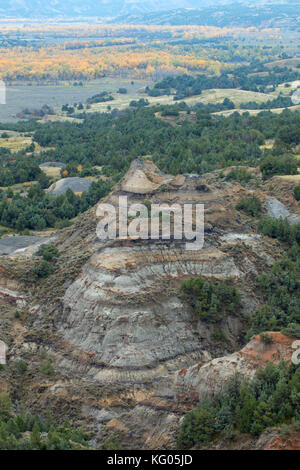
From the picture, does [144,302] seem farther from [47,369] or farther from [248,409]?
[248,409]

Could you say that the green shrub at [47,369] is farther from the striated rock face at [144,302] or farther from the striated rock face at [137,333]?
the striated rock face at [144,302]

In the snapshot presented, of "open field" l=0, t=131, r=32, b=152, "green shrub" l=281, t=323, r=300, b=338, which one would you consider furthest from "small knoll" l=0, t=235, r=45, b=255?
"open field" l=0, t=131, r=32, b=152

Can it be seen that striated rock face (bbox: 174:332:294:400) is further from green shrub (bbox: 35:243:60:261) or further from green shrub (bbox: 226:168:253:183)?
green shrub (bbox: 226:168:253:183)

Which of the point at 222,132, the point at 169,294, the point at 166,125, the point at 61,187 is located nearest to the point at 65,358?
the point at 169,294

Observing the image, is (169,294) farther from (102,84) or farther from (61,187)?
(102,84)

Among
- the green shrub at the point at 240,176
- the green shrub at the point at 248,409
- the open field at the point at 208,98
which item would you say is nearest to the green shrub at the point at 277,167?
the green shrub at the point at 240,176

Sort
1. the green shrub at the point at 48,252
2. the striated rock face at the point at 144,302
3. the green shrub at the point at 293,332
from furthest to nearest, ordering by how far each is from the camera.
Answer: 1. the green shrub at the point at 48,252
2. the striated rock face at the point at 144,302
3. the green shrub at the point at 293,332
